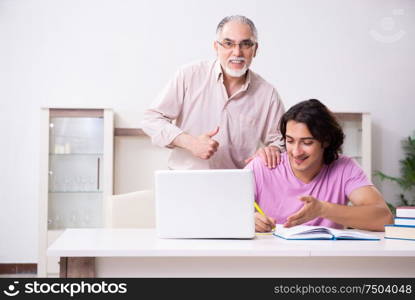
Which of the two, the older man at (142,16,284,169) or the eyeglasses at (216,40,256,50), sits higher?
the eyeglasses at (216,40,256,50)

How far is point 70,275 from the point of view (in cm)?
171

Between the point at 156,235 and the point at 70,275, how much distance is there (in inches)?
17.2

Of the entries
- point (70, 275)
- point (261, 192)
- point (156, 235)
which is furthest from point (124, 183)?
point (70, 275)

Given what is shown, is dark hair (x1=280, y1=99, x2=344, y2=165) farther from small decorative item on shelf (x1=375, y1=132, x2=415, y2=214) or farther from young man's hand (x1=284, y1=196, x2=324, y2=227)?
small decorative item on shelf (x1=375, y1=132, x2=415, y2=214)

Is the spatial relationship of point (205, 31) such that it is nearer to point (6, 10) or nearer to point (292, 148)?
point (6, 10)

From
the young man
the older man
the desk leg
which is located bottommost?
the desk leg

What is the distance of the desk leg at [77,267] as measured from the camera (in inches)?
67.1

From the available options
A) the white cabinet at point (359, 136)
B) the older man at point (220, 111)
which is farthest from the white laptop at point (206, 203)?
the white cabinet at point (359, 136)

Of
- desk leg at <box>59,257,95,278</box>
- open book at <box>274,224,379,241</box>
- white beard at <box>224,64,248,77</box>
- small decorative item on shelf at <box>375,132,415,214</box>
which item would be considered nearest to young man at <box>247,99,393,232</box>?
open book at <box>274,224,379,241</box>

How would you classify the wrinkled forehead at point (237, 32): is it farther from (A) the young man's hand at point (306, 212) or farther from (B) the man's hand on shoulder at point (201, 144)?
(A) the young man's hand at point (306, 212)

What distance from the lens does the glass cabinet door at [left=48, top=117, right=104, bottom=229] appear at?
4711mm

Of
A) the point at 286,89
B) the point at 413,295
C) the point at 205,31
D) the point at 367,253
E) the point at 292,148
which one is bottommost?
the point at 413,295

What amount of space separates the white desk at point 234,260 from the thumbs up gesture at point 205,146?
90 centimetres

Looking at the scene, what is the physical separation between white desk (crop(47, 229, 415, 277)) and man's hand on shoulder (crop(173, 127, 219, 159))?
91 cm
